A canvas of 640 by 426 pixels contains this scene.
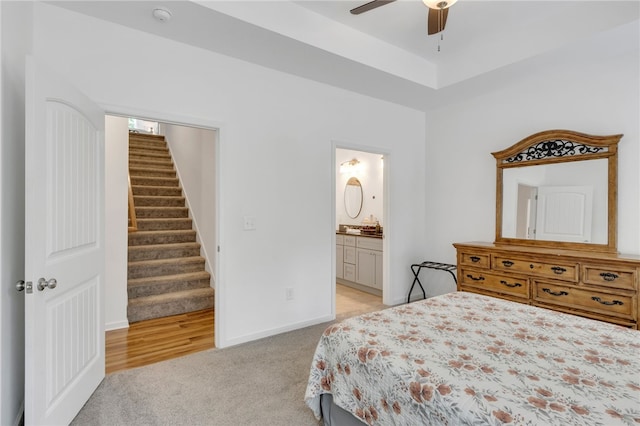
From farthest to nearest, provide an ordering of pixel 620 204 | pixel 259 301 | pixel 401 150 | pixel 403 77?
pixel 401 150
pixel 403 77
pixel 259 301
pixel 620 204

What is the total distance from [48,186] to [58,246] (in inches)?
13.0

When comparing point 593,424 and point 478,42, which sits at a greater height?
point 478,42

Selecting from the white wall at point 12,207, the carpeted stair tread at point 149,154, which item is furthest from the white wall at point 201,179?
the white wall at point 12,207

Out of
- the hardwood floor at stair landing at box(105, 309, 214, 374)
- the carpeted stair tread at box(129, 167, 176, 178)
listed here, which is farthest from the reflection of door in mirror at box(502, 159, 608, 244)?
the carpeted stair tread at box(129, 167, 176, 178)

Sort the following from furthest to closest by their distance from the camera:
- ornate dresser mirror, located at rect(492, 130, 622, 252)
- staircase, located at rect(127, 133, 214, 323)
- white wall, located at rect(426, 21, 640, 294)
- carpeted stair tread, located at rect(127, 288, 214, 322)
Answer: staircase, located at rect(127, 133, 214, 323)
carpeted stair tread, located at rect(127, 288, 214, 322)
ornate dresser mirror, located at rect(492, 130, 622, 252)
white wall, located at rect(426, 21, 640, 294)

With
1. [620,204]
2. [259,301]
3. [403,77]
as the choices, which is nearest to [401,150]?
[403,77]

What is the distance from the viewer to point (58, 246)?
1.79m

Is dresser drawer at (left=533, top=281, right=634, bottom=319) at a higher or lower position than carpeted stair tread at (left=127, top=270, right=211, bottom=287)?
higher

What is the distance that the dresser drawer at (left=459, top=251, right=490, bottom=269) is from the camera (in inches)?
132

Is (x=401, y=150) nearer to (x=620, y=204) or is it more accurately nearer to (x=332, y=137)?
(x=332, y=137)

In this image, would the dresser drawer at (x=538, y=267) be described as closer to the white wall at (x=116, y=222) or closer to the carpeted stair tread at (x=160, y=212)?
the white wall at (x=116, y=222)

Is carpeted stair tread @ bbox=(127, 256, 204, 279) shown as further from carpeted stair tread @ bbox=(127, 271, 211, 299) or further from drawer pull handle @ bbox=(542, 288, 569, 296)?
drawer pull handle @ bbox=(542, 288, 569, 296)

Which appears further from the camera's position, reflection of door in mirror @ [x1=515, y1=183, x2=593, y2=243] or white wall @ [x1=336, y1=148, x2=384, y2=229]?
white wall @ [x1=336, y1=148, x2=384, y2=229]

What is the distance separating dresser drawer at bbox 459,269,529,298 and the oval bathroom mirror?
256 cm
